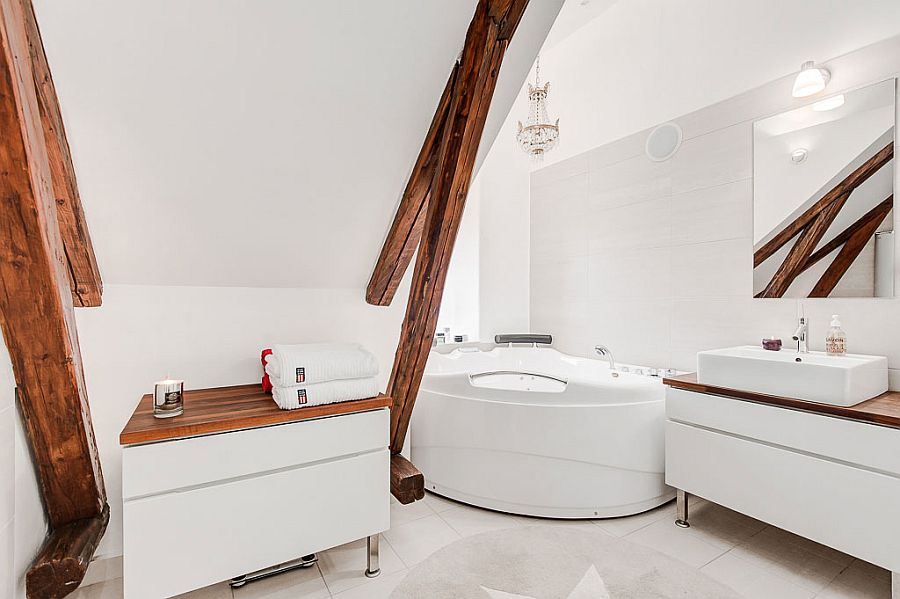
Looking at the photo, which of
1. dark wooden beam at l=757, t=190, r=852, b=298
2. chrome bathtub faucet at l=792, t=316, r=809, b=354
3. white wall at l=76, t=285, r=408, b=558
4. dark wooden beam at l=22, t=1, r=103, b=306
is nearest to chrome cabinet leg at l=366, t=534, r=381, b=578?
white wall at l=76, t=285, r=408, b=558

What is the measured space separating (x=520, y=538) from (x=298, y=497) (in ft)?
3.57

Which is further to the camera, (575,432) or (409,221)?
(575,432)

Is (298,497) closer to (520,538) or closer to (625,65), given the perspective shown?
(520,538)

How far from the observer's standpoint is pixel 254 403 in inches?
72.1

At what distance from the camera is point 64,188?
145cm

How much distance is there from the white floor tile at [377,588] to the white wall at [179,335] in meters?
1.00

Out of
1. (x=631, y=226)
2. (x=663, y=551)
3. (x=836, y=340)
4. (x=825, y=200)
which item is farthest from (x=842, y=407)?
(x=631, y=226)

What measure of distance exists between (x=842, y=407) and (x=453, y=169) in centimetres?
→ 172

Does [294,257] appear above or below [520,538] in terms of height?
above

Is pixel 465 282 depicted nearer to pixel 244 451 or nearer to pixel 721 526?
pixel 721 526

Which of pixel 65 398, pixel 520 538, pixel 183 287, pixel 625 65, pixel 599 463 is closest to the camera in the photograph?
pixel 65 398

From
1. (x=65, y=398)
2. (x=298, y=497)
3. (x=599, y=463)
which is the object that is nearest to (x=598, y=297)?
(x=599, y=463)

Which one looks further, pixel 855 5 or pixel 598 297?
pixel 598 297

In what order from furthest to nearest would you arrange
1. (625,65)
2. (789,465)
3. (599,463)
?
1. (625,65)
2. (599,463)
3. (789,465)
